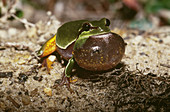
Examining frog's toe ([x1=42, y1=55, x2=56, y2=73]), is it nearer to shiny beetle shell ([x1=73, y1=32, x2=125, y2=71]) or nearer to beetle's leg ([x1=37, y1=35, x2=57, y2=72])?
beetle's leg ([x1=37, y1=35, x2=57, y2=72])

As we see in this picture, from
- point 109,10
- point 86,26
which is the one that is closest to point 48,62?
point 86,26

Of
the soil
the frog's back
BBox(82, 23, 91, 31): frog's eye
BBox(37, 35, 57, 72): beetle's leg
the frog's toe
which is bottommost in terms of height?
the soil

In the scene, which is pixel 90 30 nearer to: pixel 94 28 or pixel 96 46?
pixel 94 28

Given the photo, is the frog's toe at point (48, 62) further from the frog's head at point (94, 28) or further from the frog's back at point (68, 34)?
the frog's head at point (94, 28)

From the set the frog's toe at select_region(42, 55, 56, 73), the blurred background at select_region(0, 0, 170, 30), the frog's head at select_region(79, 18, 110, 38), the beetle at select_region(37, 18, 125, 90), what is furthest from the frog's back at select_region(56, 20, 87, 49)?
the blurred background at select_region(0, 0, 170, 30)

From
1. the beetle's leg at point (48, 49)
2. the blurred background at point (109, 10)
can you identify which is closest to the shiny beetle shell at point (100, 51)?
the beetle's leg at point (48, 49)

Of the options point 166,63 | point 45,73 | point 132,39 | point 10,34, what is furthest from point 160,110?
point 10,34
